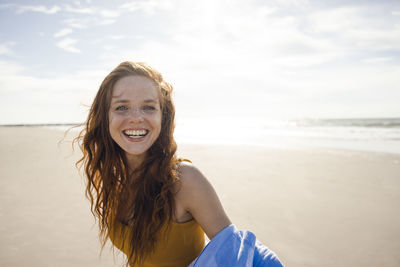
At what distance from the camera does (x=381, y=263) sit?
2781mm

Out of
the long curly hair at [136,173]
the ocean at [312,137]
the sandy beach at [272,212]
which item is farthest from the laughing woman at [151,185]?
the ocean at [312,137]

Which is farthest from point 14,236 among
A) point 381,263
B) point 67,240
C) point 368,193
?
point 368,193

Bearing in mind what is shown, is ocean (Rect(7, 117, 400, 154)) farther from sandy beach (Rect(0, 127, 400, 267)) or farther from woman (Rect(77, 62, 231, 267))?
woman (Rect(77, 62, 231, 267))

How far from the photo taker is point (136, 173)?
1.89 m

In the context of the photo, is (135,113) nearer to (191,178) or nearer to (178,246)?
(191,178)

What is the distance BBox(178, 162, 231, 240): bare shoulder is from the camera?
1560 mm

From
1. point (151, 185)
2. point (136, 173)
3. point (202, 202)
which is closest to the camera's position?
point (202, 202)

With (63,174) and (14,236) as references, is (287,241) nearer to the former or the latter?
(14,236)

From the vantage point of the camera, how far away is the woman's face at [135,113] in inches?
67.2

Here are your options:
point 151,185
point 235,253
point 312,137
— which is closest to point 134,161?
point 151,185

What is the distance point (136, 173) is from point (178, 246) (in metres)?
0.61

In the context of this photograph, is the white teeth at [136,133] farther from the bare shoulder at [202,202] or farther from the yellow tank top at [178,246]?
the yellow tank top at [178,246]

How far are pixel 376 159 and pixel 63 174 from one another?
9.31 metres

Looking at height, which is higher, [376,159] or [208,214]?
[208,214]
